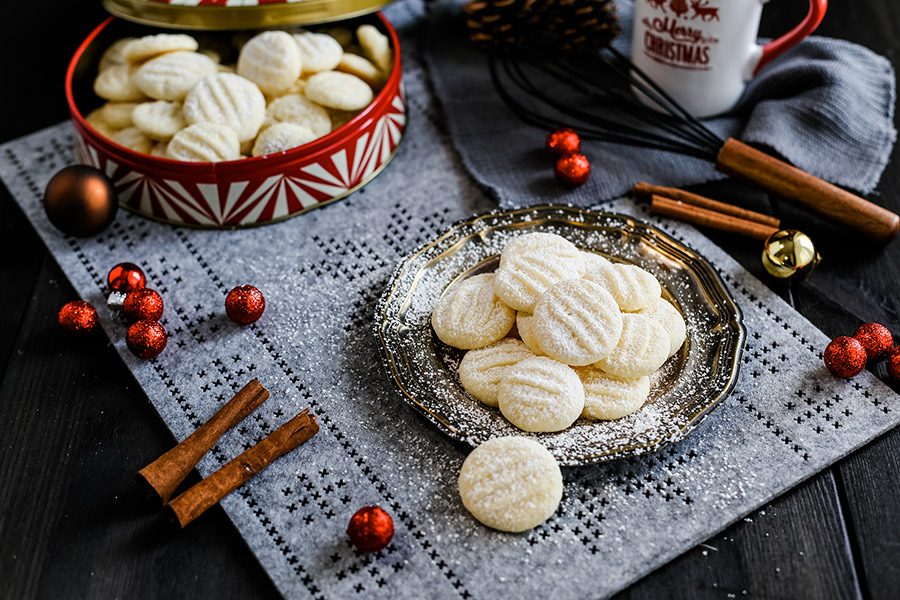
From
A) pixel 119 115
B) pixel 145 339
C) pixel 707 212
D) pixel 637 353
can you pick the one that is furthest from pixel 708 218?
pixel 119 115

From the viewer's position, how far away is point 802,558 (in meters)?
0.96

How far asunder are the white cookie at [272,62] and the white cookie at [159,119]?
0.12 metres

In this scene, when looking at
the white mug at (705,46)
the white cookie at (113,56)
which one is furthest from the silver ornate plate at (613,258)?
the white cookie at (113,56)

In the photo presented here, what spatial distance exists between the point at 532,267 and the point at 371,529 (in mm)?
381

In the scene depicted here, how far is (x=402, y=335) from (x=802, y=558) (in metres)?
0.53

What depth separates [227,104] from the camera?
4.34 feet

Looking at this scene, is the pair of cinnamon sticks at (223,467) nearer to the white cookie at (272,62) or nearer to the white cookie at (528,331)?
the white cookie at (528,331)

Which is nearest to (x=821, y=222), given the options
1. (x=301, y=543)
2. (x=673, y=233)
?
(x=673, y=233)

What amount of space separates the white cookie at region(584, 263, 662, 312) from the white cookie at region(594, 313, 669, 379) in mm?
38

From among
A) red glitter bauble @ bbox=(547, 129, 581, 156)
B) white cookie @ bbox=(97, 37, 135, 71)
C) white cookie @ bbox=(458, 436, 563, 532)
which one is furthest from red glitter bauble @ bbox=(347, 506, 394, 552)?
white cookie @ bbox=(97, 37, 135, 71)

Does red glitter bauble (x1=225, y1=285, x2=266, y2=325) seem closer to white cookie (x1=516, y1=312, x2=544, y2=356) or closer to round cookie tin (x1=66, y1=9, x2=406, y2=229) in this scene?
round cookie tin (x1=66, y1=9, x2=406, y2=229)

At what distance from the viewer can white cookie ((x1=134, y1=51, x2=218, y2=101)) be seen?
1350 millimetres

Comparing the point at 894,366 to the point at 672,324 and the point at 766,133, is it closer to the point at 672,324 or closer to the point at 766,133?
the point at 672,324

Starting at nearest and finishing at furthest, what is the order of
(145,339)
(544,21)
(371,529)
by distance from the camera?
1. (371,529)
2. (145,339)
3. (544,21)
